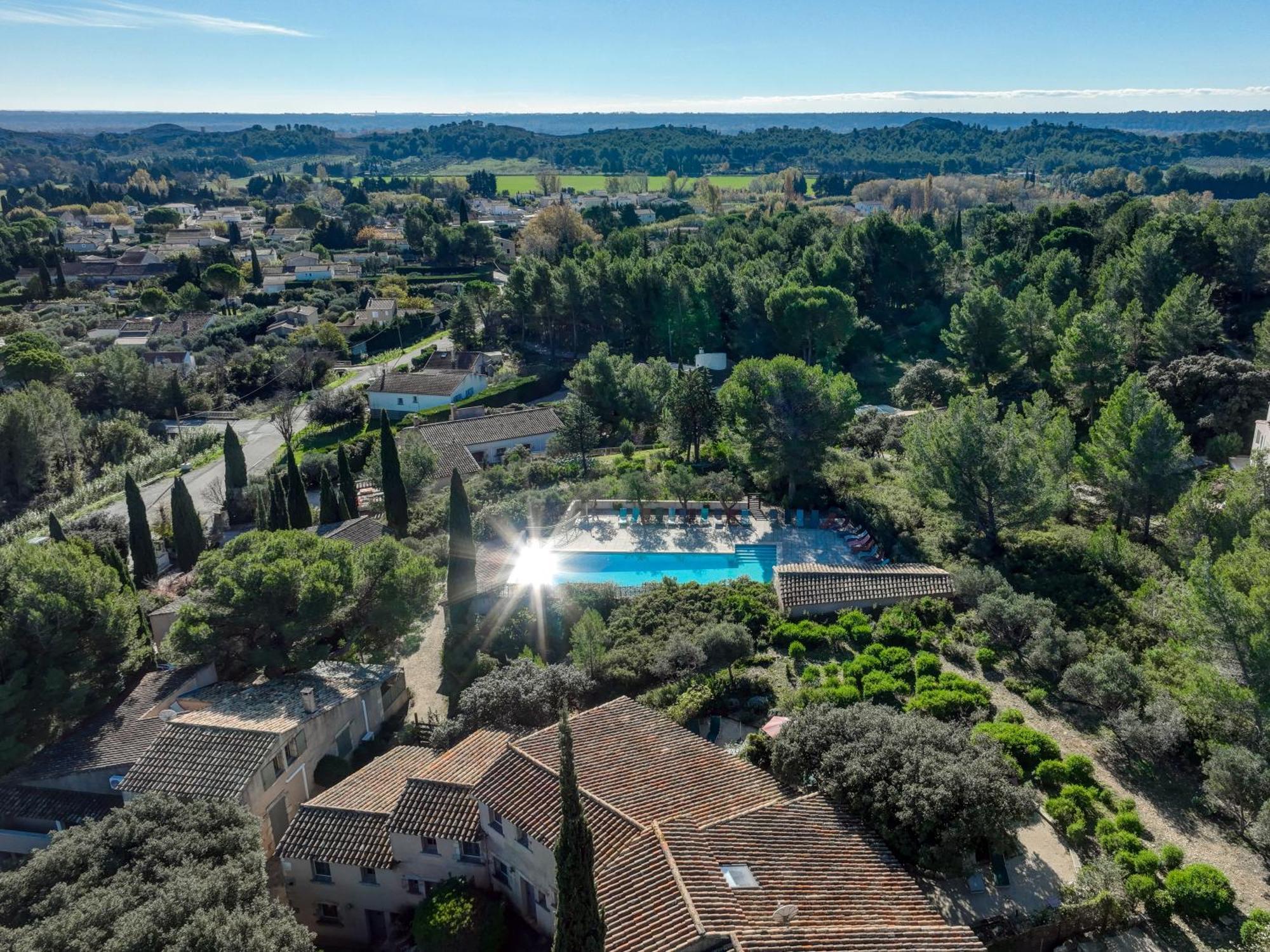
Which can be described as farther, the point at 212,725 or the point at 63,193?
the point at 63,193

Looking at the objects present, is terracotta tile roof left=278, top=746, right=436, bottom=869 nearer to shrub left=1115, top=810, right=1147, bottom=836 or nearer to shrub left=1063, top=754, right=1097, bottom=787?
shrub left=1063, top=754, right=1097, bottom=787

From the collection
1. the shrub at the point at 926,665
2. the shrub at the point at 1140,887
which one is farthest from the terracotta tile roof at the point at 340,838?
the shrub at the point at 1140,887

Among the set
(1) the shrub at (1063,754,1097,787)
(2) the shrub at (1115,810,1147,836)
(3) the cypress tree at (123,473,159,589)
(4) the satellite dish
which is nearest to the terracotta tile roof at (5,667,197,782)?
(3) the cypress tree at (123,473,159,589)

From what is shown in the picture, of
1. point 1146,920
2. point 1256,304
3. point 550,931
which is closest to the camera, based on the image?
point 1146,920

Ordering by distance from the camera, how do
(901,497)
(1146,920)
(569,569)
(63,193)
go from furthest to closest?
(63,193) → (901,497) → (569,569) → (1146,920)

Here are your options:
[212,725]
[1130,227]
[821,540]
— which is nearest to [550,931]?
[212,725]

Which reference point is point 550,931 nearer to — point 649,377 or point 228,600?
point 228,600

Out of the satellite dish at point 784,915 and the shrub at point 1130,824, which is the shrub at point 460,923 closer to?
the satellite dish at point 784,915

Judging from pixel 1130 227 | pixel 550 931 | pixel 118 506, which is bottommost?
pixel 118 506

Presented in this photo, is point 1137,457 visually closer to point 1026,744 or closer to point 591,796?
point 1026,744
